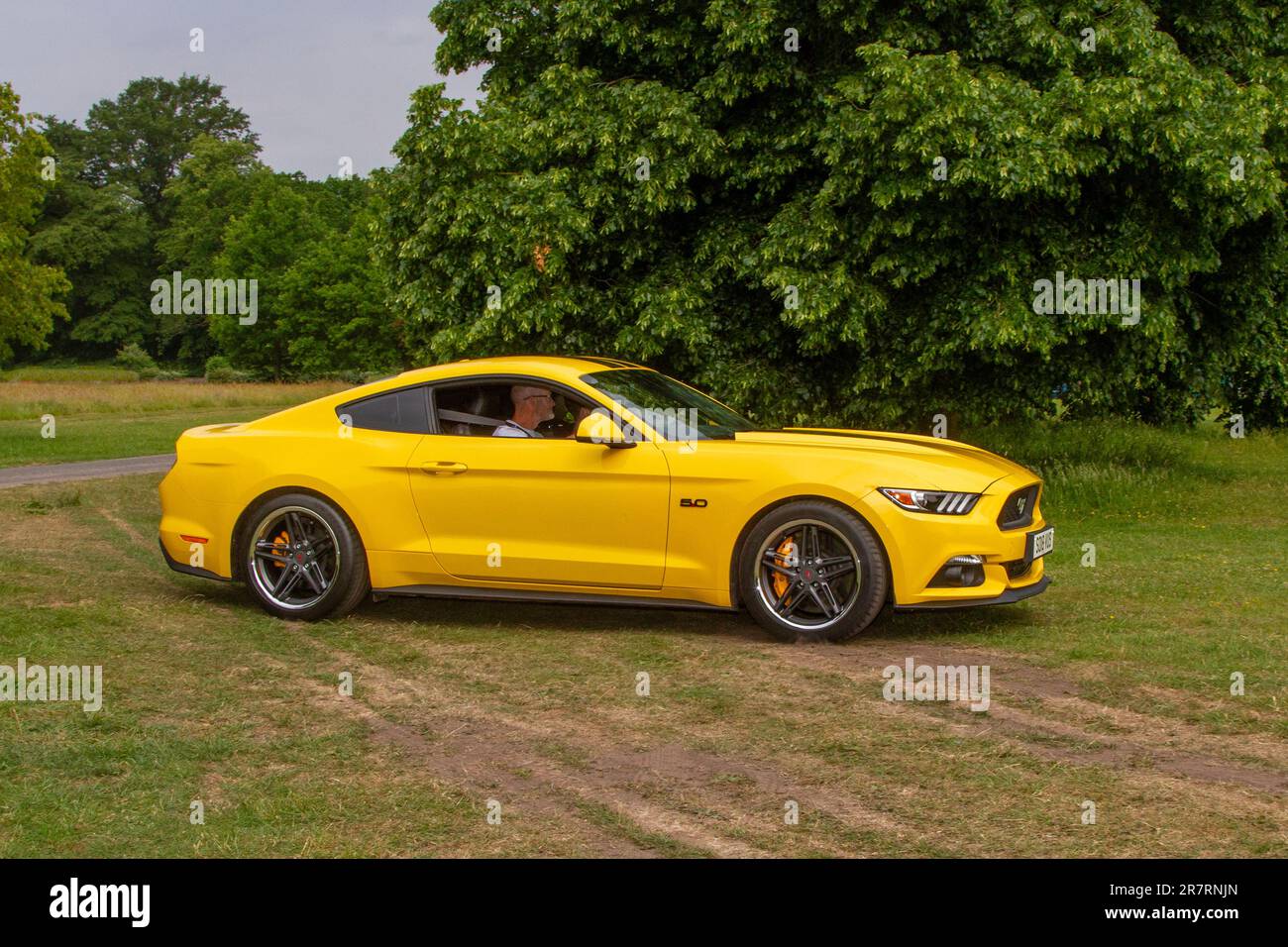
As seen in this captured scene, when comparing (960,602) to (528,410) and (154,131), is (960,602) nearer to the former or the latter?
(528,410)

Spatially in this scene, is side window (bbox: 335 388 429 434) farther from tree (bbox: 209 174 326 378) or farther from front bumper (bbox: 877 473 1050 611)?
tree (bbox: 209 174 326 378)

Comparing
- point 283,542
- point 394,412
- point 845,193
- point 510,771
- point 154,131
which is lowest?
point 510,771

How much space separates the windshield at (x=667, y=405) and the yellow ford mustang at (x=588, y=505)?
0.08 ft

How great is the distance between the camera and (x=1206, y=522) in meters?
14.5

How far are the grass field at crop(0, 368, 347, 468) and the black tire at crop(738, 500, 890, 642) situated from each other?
60.3ft

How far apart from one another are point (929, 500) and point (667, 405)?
184 centimetres

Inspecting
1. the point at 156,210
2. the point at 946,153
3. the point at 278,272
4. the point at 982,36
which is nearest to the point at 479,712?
the point at 946,153

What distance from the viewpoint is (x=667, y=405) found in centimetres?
889

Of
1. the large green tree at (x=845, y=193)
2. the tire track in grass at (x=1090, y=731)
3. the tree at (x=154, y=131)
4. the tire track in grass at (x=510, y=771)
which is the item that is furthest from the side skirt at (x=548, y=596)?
the tree at (x=154, y=131)

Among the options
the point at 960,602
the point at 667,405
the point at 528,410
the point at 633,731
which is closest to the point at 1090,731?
the point at 960,602

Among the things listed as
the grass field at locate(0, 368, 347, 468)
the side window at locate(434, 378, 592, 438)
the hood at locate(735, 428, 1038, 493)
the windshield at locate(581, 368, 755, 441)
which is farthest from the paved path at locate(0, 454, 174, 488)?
the hood at locate(735, 428, 1038, 493)

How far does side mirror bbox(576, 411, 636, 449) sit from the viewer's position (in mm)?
8156

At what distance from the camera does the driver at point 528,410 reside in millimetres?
8750

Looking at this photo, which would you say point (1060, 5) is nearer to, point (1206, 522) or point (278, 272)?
point (1206, 522)
